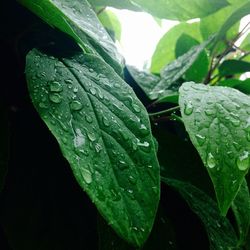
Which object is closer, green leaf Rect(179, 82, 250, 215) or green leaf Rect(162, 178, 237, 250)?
green leaf Rect(179, 82, 250, 215)

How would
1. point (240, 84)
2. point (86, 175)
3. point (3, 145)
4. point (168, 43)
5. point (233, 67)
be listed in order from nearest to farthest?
point (86, 175)
point (3, 145)
point (240, 84)
point (233, 67)
point (168, 43)

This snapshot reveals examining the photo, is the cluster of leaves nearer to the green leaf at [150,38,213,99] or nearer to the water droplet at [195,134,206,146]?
the water droplet at [195,134,206,146]

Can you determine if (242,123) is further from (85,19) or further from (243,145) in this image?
→ (85,19)

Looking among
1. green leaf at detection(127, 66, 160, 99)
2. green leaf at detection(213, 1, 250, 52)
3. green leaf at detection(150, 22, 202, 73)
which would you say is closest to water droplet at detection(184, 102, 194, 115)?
green leaf at detection(127, 66, 160, 99)

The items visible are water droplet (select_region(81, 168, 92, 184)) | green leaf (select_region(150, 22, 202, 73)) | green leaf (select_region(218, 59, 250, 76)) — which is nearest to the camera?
water droplet (select_region(81, 168, 92, 184))

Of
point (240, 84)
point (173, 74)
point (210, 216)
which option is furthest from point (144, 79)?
point (210, 216)

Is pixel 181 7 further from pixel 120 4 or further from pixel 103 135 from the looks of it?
pixel 103 135

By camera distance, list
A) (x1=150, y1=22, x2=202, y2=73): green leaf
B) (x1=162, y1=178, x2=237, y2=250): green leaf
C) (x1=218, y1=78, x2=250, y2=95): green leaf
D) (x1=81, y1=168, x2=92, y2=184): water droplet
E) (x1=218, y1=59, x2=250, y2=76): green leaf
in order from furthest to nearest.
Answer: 1. (x1=150, y1=22, x2=202, y2=73): green leaf
2. (x1=218, y1=59, x2=250, y2=76): green leaf
3. (x1=218, y1=78, x2=250, y2=95): green leaf
4. (x1=162, y1=178, x2=237, y2=250): green leaf
5. (x1=81, y1=168, x2=92, y2=184): water droplet

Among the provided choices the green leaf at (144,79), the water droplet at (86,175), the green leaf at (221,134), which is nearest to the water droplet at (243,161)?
the green leaf at (221,134)

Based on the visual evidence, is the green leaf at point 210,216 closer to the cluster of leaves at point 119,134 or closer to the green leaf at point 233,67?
the cluster of leaves at point 119,134
